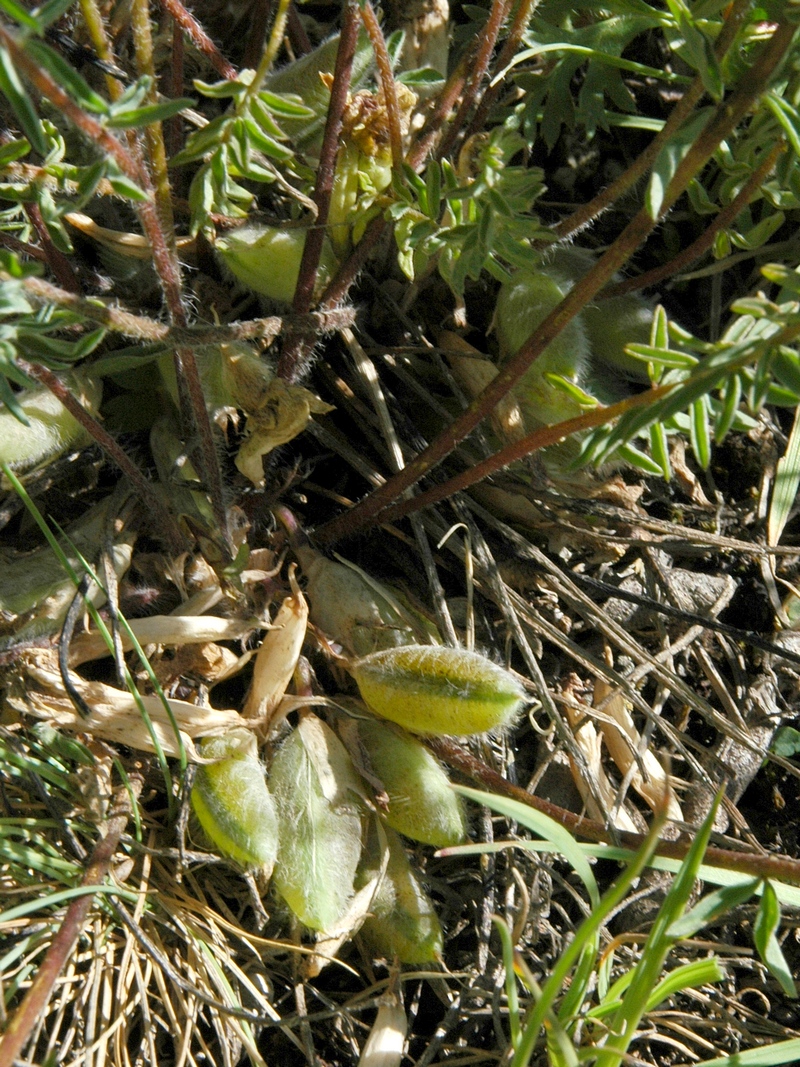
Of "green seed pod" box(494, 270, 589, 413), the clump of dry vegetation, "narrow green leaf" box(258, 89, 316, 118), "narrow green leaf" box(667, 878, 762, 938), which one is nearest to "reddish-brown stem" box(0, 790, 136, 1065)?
the clump of dry vegetation

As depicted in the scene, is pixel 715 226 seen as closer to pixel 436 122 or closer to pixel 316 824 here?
pixel 436 122

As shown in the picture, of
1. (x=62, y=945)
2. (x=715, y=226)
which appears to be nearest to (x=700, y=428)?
(x=715, y=226)

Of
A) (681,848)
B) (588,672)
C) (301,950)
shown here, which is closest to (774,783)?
(588,672)

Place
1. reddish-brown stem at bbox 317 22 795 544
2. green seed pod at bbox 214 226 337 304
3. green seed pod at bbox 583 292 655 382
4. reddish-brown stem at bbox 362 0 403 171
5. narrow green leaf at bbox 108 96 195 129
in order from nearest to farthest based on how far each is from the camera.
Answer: narrow green leaf at bbox 108 96 195 129 → reddish-brown stem at bbox 317 22 795 544 → reddish-brown stem at bbox 362 0 403 171 → green seed pod at bbox 214 226 337 304 → green seed pod at bbox 583 292 655 382

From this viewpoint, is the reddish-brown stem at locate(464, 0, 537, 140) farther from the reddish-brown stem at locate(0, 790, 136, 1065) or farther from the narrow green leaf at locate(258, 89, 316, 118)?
the reddish-brown stem at locate(0, 790, 136, 1065)

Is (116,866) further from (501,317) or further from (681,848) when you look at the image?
(501,317)

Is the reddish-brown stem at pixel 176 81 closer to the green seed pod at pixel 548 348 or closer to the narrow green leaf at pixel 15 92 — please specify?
the green seed pod at pixel 548 348
